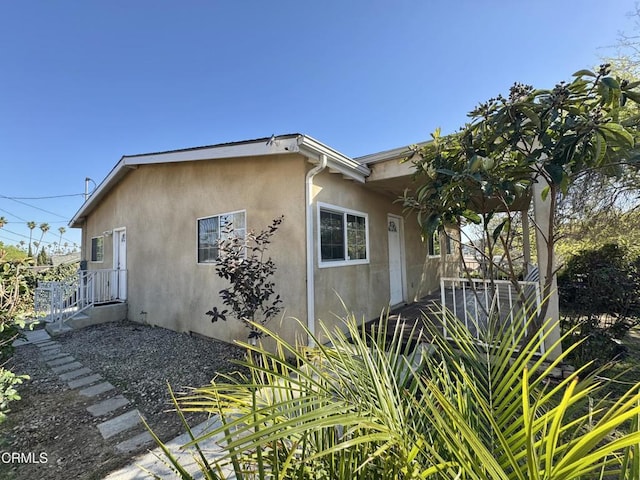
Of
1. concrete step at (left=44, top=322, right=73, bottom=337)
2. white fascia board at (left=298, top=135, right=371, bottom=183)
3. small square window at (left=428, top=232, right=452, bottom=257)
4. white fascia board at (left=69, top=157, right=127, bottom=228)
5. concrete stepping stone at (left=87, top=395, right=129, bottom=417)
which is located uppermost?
white fascia board at (left=69, top=157, right=127, bottom=228)

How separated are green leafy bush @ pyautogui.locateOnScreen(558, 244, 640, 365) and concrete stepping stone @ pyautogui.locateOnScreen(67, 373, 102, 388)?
7.28m

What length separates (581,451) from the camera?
649mm

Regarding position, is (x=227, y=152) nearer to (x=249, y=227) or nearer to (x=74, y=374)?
(x=249, y=227)

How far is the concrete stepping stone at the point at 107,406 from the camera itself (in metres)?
3.52

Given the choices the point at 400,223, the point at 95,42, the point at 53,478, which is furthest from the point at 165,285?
the point at 95,42

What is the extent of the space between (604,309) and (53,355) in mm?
10083

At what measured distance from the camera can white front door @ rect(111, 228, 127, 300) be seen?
9.09 meters

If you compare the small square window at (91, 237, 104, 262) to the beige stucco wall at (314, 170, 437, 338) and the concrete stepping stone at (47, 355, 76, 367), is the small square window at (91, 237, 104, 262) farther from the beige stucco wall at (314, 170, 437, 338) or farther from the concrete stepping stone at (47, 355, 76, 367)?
the beige stucco wall at (314, 170, 437, 338)

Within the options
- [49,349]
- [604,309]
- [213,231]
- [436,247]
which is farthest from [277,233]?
[436,247]

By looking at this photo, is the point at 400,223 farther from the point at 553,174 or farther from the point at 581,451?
the point at 581,451

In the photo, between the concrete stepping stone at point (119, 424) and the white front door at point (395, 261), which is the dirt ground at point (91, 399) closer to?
the concrete stepping stone at point (119, 424)

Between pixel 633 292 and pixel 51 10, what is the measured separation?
14174mm

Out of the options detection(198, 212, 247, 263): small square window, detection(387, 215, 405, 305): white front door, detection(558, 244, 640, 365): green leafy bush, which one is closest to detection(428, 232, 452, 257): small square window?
detection(387, 215, 405, 305): white front door

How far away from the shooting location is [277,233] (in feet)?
16.8
